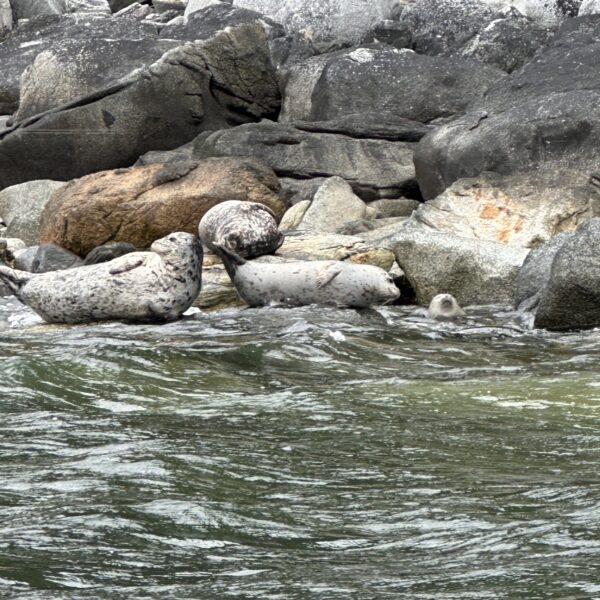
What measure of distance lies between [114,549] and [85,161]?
15693mm

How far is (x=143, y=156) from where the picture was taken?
1875 cm

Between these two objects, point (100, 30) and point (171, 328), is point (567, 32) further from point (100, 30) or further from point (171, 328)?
point (171, 328)

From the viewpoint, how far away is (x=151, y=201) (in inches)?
605

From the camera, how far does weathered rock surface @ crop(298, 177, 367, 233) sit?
50.5 ft

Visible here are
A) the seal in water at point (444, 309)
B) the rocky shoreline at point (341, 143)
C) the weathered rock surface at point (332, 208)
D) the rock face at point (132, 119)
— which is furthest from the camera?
the rock face at point (132, 119)

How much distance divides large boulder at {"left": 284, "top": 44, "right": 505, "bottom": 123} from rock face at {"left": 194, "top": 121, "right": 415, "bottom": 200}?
160cm

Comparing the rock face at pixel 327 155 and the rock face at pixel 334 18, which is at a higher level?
the rock face at pixel 334 18

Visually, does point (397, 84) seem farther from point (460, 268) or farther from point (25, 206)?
point (460, 268)

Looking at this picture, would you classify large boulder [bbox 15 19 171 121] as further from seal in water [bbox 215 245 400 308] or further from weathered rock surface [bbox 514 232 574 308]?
weathered rock surface [bbox 514 232 574 308]

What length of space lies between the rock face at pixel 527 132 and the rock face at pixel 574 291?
393 centimetres

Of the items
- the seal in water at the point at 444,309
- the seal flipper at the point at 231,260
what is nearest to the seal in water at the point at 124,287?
the seal flipper at the point at 231,260

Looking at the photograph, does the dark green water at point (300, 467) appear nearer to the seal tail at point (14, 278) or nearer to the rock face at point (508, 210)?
the seal tail at point (14, 278)

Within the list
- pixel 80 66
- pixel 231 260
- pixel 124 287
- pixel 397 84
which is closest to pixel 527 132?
pixel 231 260

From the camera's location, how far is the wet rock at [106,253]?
13719 millimetres
